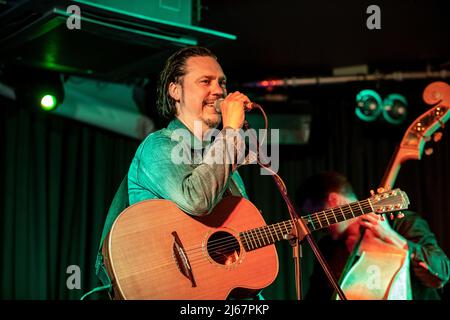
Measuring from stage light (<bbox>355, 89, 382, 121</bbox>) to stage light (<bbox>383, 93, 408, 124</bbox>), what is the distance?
9 centimetres

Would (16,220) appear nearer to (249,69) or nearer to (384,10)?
(249,69)

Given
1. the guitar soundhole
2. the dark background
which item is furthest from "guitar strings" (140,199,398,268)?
the dark background

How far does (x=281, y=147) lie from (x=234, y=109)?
4.28 m

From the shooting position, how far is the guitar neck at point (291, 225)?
2.73 meters

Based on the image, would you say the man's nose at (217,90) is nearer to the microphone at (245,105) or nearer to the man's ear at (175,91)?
the microphone at (245,105)

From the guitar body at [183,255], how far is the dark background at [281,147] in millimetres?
2471

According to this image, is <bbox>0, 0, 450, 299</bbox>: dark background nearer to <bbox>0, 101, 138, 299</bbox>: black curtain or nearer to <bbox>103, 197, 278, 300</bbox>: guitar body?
<bbox>0, 101, 138, 299</bbox>: black curtain

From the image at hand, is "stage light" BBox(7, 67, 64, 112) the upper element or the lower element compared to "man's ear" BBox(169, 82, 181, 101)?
upper

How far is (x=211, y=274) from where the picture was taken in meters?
2.60

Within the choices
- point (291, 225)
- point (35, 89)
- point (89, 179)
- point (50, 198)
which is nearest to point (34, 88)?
point (35, 89)

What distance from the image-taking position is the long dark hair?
10.1ft
